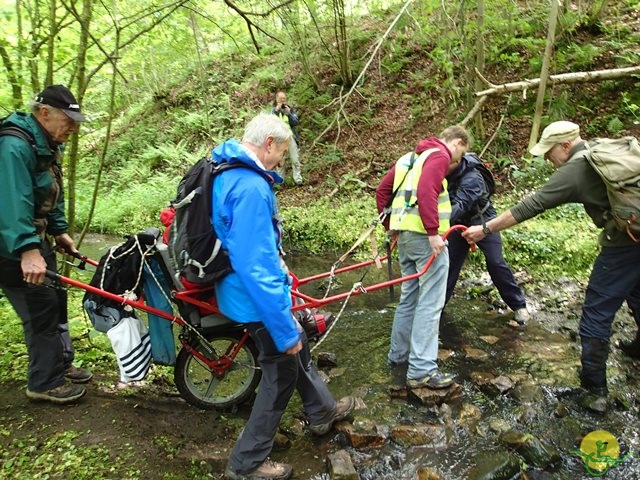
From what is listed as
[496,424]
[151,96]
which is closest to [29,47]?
[496,424]

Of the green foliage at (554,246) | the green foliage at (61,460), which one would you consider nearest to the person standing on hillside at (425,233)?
the green foliage at (61,460)

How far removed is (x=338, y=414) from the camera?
3828 millimetres

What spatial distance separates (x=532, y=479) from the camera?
3.28m

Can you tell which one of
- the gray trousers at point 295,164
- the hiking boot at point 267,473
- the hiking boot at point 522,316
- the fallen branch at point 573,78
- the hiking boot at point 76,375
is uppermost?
the fallen branch at point 573,78

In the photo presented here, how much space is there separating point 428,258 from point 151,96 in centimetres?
2015

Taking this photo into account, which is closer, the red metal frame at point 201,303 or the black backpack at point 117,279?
the red metal frame at point 201,303

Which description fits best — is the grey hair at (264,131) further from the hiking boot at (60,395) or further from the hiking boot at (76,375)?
the hiking boot at (76,375)

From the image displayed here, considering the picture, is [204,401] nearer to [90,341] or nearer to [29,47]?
[90,341]

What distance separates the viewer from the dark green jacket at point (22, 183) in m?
3.24

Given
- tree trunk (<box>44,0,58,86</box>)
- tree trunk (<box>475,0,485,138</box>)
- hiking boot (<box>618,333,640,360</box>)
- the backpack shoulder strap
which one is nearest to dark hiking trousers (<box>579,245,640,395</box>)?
hiking boot (<box>618,333,640,360</box>)

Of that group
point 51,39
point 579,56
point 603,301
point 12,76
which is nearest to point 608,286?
point 603,301

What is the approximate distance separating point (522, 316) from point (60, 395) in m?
5.23

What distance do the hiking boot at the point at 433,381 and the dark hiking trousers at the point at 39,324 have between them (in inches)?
126

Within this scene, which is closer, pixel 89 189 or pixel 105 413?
pixel 105 413
